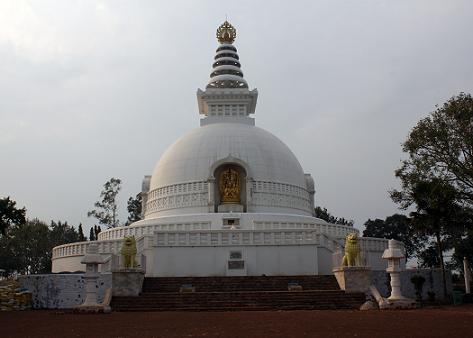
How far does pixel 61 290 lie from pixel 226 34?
28.7 metres

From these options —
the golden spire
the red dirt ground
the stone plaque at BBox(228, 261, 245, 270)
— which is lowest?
the red dirt ground

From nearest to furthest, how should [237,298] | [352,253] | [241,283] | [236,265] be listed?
[237,298] → [352,253] → [241,283] → [236,265]

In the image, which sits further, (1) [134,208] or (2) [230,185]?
(1) [134,208]

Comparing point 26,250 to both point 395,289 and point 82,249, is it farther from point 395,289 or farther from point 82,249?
point 395,289

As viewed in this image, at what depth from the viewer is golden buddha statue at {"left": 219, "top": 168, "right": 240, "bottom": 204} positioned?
35.4 metres

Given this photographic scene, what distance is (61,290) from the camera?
23484 millimetres

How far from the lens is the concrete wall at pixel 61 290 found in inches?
918

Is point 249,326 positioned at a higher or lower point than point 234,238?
lower

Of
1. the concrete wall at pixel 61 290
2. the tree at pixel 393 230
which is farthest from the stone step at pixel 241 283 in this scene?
the tree at pixel 393 230

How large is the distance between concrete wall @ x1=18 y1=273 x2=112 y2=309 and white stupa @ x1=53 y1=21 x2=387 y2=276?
403 cm

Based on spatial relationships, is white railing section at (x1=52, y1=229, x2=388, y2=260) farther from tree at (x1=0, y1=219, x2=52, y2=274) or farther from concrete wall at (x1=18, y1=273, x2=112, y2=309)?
tree at (x1=0, y1=219, x2=52, y2=274)

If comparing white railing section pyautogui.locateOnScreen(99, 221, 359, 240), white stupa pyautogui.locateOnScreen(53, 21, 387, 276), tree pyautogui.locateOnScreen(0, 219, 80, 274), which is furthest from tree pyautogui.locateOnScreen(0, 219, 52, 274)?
white railing section pyautogui.locateOnScreen(99, 221, 359, 240)

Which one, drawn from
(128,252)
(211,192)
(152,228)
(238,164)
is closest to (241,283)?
(128,252)

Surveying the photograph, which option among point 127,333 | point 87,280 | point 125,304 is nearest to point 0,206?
point 87,280
